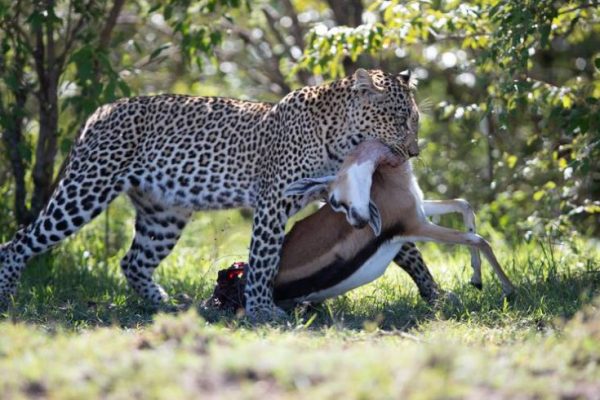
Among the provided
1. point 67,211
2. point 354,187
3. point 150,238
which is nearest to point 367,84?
point 354,187

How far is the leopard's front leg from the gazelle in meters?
0.17

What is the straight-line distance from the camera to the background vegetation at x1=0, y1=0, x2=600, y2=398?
4.90 metres

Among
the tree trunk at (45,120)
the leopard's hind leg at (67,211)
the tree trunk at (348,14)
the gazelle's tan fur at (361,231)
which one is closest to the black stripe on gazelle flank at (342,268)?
the gazelle's tan fur at (361,231)

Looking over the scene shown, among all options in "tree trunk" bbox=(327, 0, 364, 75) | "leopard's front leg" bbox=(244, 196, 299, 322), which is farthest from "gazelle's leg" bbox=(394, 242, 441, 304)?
"tree trunk" bbox=(327, 0, 364, 75)

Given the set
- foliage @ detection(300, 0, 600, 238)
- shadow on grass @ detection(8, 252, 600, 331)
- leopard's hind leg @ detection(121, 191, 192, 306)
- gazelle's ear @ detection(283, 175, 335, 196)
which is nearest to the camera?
shadow on grass @ detection(8, 252, 600, 331)

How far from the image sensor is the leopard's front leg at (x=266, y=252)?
8.10m

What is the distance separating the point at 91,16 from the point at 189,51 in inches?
42.2

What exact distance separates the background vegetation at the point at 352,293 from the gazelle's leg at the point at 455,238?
0.66 ft

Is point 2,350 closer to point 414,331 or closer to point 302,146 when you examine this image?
point 414,331

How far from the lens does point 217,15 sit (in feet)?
36.8

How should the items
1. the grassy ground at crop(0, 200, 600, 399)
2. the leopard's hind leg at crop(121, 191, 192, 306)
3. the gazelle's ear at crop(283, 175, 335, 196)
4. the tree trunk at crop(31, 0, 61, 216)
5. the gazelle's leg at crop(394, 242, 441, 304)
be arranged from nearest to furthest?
the grassy ground at crop(0, 200, 600, 399), the gazelle's ear at crop(283, 175, 335, 196), the gazelle's leg at crop(394, 242, 441, 304), the leopard's hind leg at crop(121, 191, 192, 306), the tree trunk at crop(31, 0, 61, 216)

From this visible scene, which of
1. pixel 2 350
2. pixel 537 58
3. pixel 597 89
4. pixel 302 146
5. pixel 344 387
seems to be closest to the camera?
pixel 344 387

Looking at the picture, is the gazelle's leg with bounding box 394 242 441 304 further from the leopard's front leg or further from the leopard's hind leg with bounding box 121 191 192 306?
the leopard's hind leg with bounding box 121 191 192 306

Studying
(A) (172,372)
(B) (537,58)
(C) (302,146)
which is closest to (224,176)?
(C) (302,146)
